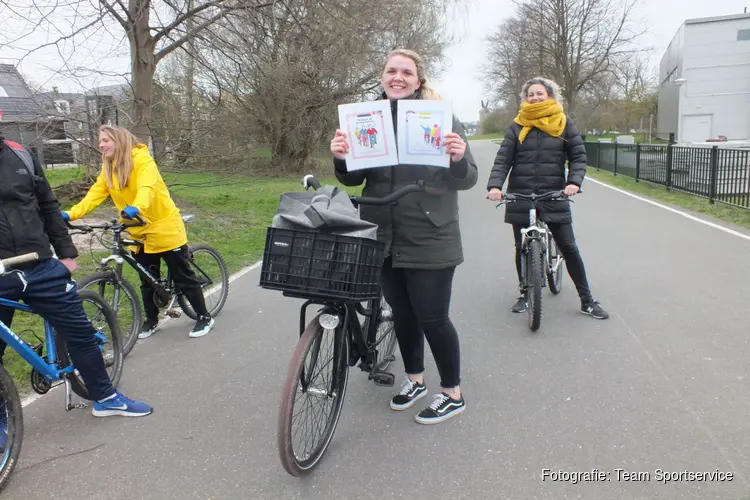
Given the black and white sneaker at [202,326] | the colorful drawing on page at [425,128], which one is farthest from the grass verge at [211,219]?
the colorful drawing on page at [425,128]

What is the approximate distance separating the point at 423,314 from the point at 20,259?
6.66ft

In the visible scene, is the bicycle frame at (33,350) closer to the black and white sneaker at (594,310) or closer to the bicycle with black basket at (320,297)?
the bicycle with black basket at (320,297)

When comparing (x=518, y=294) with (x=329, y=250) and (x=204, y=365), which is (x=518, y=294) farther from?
(x=329, y=250)

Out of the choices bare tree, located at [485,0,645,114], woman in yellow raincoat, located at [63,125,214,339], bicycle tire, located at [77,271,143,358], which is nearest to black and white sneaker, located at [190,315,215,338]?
woman in yellow raincoat, located at [63,125,214,339]

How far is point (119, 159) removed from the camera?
4449 mm

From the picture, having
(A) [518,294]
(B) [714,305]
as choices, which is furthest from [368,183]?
(B) [714,305]

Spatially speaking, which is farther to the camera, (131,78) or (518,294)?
(131,78)

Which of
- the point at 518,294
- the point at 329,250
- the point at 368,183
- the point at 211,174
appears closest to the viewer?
the point at 329,250

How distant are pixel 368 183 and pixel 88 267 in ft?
17.9

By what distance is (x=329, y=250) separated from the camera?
264 centimetres

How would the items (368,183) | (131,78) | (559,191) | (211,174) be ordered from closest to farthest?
(368,183) → (559,191) → (131,78) → (211,174)

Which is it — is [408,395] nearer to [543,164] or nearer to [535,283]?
[535,283]

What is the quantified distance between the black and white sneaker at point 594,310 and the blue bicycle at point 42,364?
379 cm

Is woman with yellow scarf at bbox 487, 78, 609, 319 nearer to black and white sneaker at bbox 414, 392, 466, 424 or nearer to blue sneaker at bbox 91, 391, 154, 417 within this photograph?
black and white sneaker at bbox 414, 392, 466, 424
